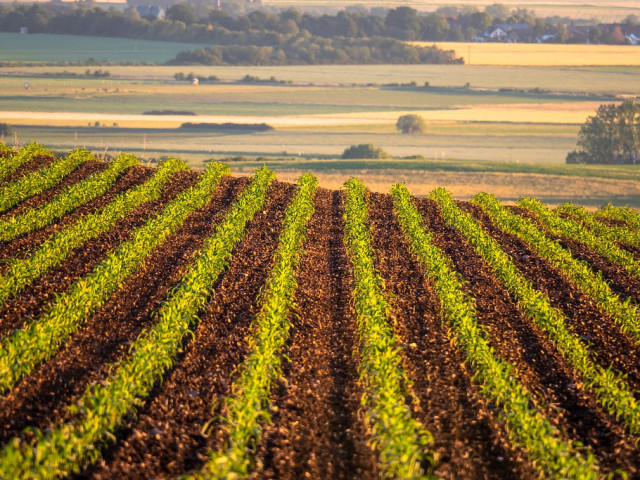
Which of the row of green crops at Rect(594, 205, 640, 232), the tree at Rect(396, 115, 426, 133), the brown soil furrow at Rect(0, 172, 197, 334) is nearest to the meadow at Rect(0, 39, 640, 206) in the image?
the tree at Rect(396, 115, 426, 133)

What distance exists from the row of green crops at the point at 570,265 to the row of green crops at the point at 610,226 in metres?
2.51

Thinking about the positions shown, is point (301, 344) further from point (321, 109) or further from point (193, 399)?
point (321, 109)

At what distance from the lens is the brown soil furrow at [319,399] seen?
9914 millimetres

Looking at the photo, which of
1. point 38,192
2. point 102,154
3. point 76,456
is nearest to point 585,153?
point 102,154

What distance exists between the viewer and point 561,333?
46.9ft

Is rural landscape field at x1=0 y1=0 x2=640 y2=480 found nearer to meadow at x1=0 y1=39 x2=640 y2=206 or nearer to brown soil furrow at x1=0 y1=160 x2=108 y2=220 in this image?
brown soil furrow at x1=0 y1=160 x2=108 y2=220

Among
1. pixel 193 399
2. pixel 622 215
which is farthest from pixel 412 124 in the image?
pixel 193 399

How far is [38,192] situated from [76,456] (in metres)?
16.0

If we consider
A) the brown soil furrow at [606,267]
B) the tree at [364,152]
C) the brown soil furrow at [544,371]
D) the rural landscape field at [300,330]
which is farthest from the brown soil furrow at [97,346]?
the tree at [364,152]

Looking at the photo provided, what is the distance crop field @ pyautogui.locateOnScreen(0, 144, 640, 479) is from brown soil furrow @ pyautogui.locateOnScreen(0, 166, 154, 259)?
11 cm

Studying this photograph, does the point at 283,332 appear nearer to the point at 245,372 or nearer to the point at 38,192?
the point at 245,372

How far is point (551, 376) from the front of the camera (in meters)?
13.0

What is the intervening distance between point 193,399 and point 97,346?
243cm

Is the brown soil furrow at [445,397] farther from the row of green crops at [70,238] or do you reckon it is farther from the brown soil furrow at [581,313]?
the row of green crops at [70,238]
